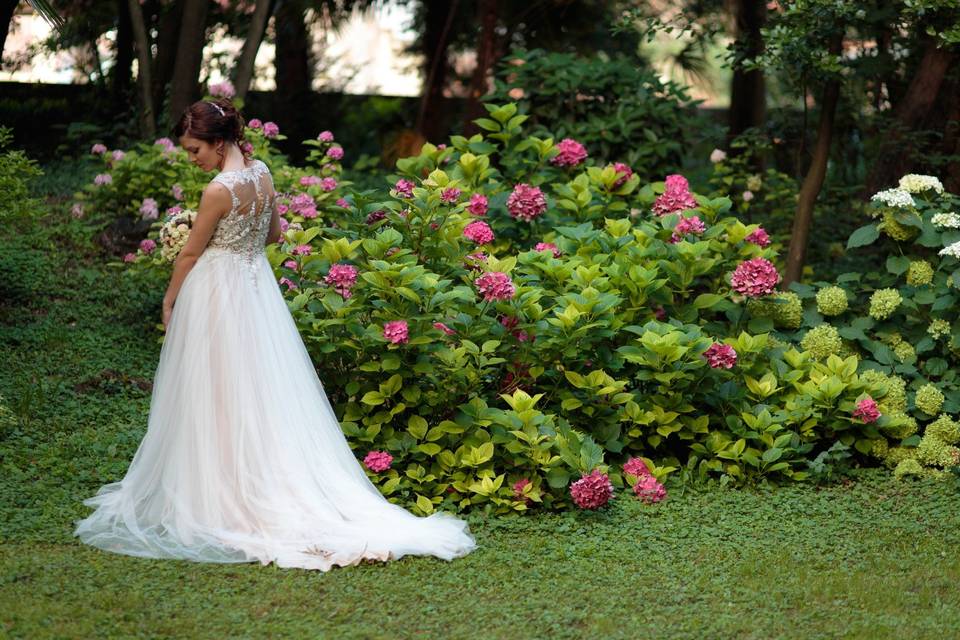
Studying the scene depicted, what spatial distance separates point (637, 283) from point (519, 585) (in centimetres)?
186

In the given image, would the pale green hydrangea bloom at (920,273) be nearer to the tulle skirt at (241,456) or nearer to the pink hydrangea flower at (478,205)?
the pink hydrangea flower at (478,205)

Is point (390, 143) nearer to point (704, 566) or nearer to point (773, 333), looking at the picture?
point (773, 333)

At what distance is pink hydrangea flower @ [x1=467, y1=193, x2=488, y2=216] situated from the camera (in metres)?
6.09

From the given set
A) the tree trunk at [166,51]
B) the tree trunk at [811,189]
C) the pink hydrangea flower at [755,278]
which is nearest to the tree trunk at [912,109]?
the tree trunk at [811,189]

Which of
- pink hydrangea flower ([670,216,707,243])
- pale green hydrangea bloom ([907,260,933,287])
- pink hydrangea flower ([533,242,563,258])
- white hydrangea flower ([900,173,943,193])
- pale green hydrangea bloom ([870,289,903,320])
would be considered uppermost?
white hydrangea flower ([900,173,943,193])

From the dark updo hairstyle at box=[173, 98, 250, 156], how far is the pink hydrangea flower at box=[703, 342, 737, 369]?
2.36 metres

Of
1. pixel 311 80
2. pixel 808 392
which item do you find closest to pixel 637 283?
pixel 808 392

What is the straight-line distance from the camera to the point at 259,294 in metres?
4.78

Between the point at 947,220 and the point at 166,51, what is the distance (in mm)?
7051

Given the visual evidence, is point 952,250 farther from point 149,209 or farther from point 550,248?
point 149,209

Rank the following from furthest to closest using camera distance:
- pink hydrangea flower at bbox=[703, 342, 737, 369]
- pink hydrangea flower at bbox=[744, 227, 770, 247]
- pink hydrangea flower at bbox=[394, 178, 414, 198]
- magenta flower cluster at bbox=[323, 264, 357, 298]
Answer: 1. pink hydrangea flower at bbox=[744, 227, 770, 247]
2. pink hydrangea flower at bbox=[394, 178, 414, 198]
3. pink hydrangea flower at bbox=[703, 342, 737, 369]
4. magenta flower cluster at bbox=[323, 264, 357, 298]

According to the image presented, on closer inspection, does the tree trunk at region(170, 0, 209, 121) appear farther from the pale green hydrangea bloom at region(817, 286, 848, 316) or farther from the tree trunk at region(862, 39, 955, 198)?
the pale green hydrangea bloom at region(817, 286, 848, 316)

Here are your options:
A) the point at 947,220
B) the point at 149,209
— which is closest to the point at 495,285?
the point at 947,220

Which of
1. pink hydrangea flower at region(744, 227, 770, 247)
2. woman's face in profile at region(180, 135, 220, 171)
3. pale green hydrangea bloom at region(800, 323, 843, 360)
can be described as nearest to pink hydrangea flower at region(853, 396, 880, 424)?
pale green hydrangea bloom at region(800, 323, 843, 360)
